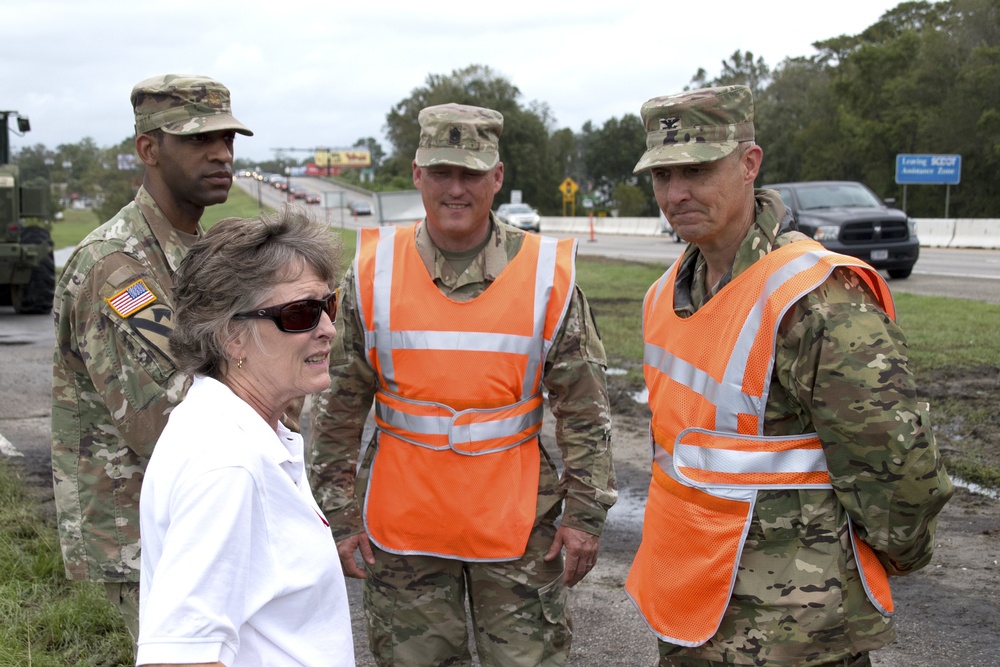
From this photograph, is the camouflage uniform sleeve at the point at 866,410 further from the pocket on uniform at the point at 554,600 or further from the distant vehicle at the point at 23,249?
the distant vehicle at the point at 23,249

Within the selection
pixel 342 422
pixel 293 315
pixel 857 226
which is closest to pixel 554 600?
pixel 342 422

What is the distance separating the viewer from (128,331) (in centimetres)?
268

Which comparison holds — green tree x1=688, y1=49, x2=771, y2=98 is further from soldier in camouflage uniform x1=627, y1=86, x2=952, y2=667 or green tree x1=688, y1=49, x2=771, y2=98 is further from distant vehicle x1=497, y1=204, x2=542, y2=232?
soldier in camouflage uniform x1=627, y1=86, x2=952, y2=667

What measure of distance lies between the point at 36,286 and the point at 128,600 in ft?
52.4

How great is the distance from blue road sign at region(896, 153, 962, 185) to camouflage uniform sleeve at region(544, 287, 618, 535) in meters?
34.1

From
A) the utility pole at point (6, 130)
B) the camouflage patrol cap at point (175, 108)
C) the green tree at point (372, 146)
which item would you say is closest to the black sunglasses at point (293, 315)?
the camouflage patrol cap at point (175, 108)

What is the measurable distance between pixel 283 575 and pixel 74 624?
3.21 meters

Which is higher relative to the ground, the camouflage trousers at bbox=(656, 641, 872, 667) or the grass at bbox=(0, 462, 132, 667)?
the camouflage trousers at bbox=(656, 641, 872, 667)

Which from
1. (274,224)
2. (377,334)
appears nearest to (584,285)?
(377,334)

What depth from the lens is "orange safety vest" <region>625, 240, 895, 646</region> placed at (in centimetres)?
241

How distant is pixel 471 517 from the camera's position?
317cm

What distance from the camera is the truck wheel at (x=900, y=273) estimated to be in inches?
701

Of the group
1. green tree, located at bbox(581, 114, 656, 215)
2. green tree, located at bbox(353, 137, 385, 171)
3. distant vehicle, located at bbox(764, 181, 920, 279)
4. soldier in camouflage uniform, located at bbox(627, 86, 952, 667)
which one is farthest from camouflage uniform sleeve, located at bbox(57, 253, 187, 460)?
green tree, located at bbox(353, 137, 385, 171)

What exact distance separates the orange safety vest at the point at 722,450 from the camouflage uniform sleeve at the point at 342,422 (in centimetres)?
112
